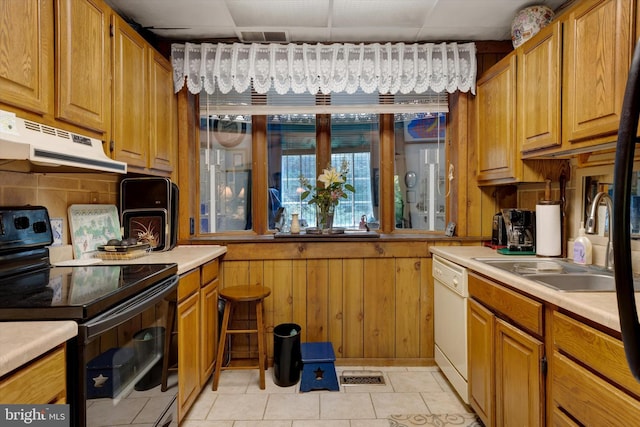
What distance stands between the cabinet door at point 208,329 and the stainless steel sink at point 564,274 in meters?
1.63

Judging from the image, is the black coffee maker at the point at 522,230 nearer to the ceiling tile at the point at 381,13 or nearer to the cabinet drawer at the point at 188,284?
the ceiling tile at the point at 381,13

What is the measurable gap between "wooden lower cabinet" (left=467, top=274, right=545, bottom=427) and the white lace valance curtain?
4.74ft

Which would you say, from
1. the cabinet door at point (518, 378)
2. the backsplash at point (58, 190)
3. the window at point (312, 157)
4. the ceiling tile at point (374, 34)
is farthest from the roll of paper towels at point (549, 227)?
the backsplash at point (58, 190)

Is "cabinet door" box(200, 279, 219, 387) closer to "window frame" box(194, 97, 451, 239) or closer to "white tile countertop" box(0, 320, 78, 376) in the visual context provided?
"window frame" box(194, 97, 451, 239)

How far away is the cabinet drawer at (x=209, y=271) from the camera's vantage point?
89.0 inches

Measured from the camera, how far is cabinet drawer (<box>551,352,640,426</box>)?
3.36ft

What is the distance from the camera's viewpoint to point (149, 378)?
1.46 metres

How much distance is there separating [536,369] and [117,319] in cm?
150

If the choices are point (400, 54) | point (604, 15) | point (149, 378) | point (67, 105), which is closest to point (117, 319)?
point (149, 378)

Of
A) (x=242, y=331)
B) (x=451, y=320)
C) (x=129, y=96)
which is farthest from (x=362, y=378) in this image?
(x=129, y=96)

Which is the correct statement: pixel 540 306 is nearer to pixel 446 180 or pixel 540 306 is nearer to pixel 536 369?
pixel 536 369

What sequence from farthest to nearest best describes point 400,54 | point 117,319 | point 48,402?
point 400,54
point 117,319
point 48,402

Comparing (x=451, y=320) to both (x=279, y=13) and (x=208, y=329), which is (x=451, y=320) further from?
(x=279, y=13)

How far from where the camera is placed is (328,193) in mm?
2781
